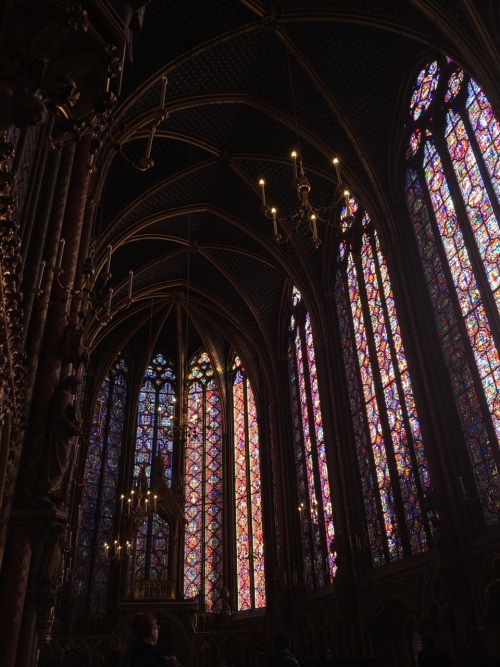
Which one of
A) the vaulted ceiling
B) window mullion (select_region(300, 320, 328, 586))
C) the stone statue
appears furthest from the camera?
window mullion (select_region(300, 320, 328, 586))

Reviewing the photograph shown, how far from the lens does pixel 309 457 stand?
16609 mm

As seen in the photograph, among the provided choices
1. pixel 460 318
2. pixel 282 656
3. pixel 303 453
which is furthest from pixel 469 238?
pixel 303 453

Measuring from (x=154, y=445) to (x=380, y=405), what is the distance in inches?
446

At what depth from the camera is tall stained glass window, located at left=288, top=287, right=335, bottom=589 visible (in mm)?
15141

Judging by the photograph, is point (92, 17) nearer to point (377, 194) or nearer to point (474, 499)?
point (474, 499)

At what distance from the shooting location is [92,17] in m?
3.36

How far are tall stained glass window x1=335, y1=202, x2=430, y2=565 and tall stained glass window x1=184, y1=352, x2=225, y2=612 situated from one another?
669 cm

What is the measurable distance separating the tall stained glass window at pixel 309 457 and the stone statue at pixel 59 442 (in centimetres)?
939

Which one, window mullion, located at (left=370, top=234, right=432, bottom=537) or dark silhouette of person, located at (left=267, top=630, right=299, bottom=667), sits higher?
window mullion, located at (left=370, top=234, right=432, bottom=537)

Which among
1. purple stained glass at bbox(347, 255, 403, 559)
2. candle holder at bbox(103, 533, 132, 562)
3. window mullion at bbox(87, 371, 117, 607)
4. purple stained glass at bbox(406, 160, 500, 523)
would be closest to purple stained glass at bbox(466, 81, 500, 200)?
purple stained glass at bbox(406, 160, 500, 523)

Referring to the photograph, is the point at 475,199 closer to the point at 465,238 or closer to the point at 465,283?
the point at 465,238

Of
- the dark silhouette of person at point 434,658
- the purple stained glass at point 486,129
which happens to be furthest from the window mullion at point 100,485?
the dark silhouette of person at point 434,658

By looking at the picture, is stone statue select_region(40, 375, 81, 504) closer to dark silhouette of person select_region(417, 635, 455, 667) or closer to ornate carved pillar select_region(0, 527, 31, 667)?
ornate carved pillar select_region(0, 527, 31, 667)

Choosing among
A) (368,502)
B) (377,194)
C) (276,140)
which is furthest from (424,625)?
(276,140)
